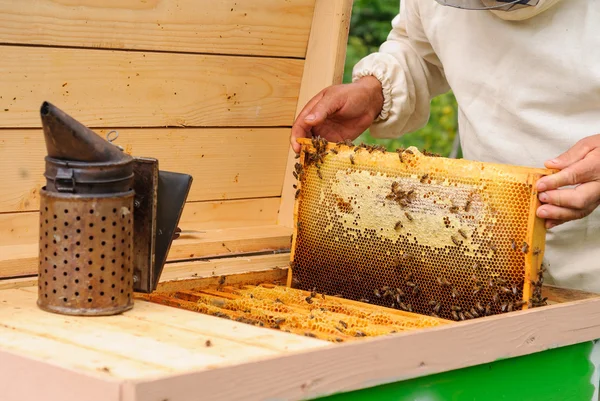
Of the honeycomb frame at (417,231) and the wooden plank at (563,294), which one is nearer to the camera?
the honeycomb frame at (417,231)

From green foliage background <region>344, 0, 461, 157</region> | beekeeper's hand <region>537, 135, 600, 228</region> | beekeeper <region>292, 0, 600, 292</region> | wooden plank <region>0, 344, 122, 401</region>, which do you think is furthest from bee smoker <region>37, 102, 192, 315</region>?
green foliage background <region>344, 0, 461, 157</region>

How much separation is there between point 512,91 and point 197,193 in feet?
3.90

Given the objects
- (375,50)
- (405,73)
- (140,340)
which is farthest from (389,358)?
(375,50)

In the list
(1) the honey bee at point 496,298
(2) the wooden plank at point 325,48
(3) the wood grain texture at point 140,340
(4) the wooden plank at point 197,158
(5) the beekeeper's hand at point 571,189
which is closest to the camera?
(3) the wood grain texture at point 140,340

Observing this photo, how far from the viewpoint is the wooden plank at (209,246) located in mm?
2643

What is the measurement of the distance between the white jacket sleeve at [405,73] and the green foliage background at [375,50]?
5434mm

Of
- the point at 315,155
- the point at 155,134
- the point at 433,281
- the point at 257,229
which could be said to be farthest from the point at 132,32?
the point at 433,281

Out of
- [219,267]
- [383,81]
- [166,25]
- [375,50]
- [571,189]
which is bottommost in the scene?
[219,267]

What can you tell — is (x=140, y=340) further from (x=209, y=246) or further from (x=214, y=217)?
(x=214, y=217)

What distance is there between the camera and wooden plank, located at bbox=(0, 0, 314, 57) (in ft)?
8.94

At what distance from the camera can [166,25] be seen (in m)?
3.08

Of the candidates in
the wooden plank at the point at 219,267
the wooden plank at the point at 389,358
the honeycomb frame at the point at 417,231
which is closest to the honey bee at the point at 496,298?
the honeycomb frame at the point at 417,231

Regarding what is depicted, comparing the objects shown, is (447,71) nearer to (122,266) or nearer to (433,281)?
(433,281)

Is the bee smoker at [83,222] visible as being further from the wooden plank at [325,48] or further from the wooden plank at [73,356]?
the wooden plank at [325,48]
